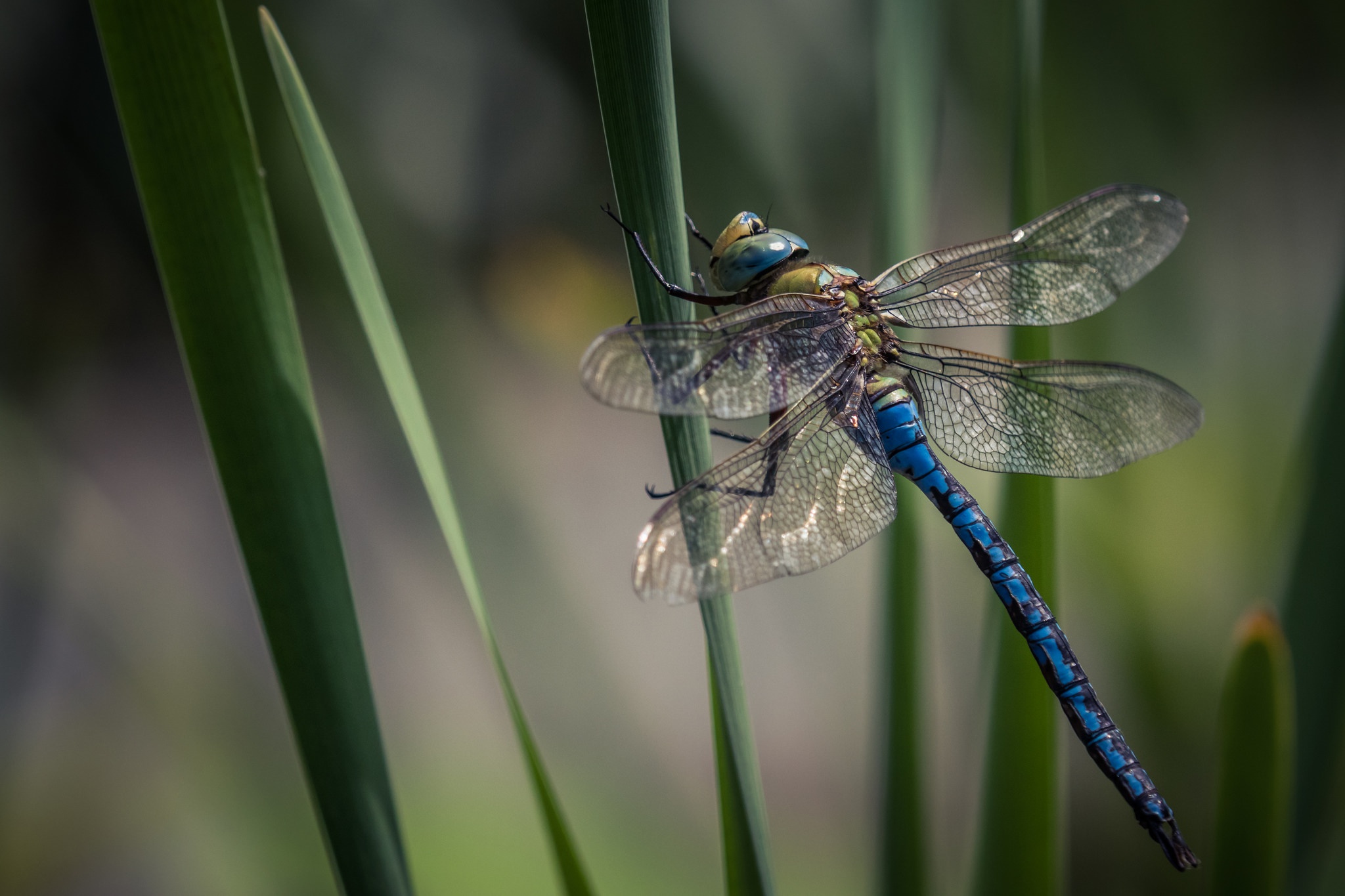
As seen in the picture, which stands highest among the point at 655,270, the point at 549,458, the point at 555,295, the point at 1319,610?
the point at 555,295

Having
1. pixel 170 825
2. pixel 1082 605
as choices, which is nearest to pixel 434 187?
pixel 170 825

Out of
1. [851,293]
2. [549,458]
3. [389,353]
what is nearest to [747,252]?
[851,293]

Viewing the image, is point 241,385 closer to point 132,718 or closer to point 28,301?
point 132,718

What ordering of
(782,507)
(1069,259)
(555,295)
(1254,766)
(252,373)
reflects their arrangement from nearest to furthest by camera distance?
(252,373) < (1254,766) < (782,507) < (1069,259) < (555,295)

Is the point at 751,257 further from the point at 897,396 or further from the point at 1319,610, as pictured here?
the point at 1319,610

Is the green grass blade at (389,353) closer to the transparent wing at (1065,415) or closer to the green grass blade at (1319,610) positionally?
the transparent wing at (1065,415)
